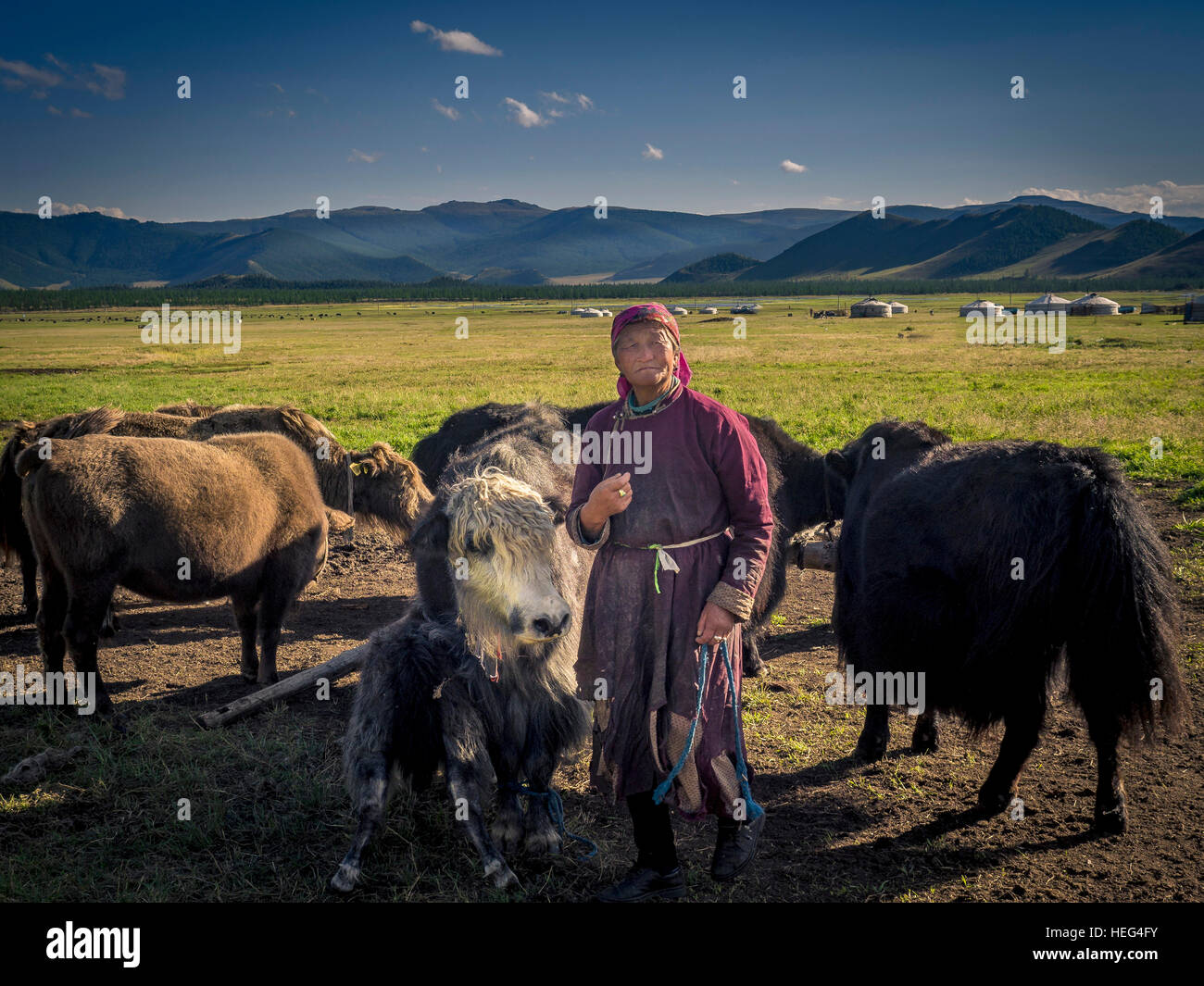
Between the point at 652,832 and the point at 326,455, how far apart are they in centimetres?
662

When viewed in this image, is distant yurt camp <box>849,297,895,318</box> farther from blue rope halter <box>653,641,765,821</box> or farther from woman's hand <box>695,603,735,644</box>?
woman's hand <box>695,603,735,644</box>

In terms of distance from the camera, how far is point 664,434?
3381 millimetres

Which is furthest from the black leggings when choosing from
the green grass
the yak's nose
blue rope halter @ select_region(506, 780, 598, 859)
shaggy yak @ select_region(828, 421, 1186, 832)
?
the green grass

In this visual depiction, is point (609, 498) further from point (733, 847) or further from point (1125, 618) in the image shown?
point (1125, 618)

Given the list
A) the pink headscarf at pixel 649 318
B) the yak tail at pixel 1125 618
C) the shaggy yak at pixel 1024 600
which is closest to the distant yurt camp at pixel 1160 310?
the shaggy yak at pixel 1024 600

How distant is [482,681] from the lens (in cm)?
419

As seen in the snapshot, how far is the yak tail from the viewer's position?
377cm

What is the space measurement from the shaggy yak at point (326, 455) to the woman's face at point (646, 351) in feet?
19.5

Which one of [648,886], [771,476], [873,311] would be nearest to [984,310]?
[873,311]

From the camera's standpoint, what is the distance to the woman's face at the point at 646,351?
10.9ft

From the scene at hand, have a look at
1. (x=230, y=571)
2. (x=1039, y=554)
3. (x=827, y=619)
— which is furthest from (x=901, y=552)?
(x=230, y=571)

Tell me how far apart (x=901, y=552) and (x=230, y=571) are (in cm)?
497

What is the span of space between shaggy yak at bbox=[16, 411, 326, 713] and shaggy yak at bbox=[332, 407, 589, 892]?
2.45 m
